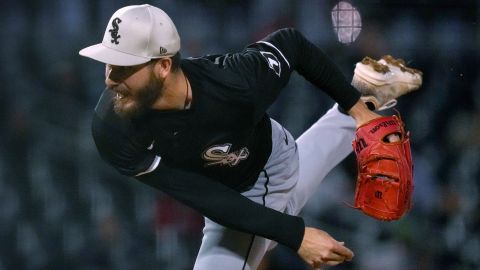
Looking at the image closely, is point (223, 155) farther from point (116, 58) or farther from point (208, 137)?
point (116, 58)

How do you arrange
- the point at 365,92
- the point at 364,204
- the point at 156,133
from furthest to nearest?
the point at 365,92 → the point at 364,204 → the point at 156,133

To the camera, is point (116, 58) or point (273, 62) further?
point (273, 62)

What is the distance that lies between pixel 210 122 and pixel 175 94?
4.1 inches

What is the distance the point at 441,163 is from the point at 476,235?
0.26 metres

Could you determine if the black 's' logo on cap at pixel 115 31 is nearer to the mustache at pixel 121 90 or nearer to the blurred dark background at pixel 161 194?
the mustache at pixel 121 90

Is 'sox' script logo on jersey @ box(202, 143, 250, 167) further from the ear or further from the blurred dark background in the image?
the blurred dark background

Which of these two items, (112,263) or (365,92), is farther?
(112,263)

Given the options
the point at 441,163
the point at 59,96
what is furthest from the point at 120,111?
the point at 441,163

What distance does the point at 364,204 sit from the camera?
215 cm

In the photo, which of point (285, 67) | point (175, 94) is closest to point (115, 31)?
point (175, 94)

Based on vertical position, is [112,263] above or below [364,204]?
below

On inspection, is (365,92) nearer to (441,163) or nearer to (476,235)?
(441,163)

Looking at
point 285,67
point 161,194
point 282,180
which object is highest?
point 285,67

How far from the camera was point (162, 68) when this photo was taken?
1.81 meters
